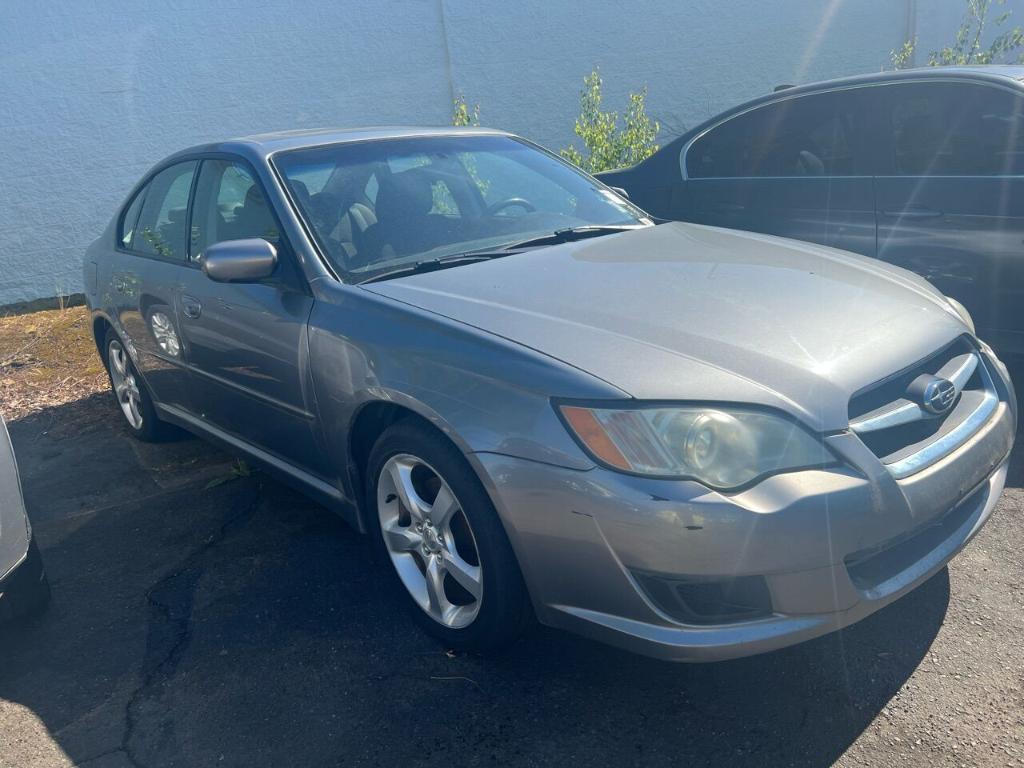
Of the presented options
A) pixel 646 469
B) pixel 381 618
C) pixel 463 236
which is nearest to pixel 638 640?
pixel 646 469

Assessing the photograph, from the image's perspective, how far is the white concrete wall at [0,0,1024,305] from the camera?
831 cm

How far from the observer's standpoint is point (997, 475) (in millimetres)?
2773

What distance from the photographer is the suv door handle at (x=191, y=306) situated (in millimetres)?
3794

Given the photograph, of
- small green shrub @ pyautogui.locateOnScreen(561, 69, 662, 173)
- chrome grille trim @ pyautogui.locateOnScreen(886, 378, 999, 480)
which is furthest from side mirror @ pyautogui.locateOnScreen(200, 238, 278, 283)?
small green shrub @ pyautogui.locateOnScreen(561, 69, 662, 173)

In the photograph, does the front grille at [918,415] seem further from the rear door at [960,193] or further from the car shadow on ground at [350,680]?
the rear door at [960,193]

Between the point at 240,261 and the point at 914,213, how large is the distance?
3.19 metres

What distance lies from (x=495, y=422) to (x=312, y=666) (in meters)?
1.05

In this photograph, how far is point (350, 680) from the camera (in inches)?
109

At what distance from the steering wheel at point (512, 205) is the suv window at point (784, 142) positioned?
6.23 ft

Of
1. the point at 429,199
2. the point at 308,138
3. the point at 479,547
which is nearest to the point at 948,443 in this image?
the point at 479,547

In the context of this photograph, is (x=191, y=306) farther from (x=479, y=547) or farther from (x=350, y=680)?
(x=479, y=547)

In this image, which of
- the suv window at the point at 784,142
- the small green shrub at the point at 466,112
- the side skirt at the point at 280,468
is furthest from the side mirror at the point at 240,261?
the small green shrub at the point at 466,112

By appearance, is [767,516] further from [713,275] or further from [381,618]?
[381,618]

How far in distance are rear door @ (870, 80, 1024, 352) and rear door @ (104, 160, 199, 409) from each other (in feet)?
11.1
